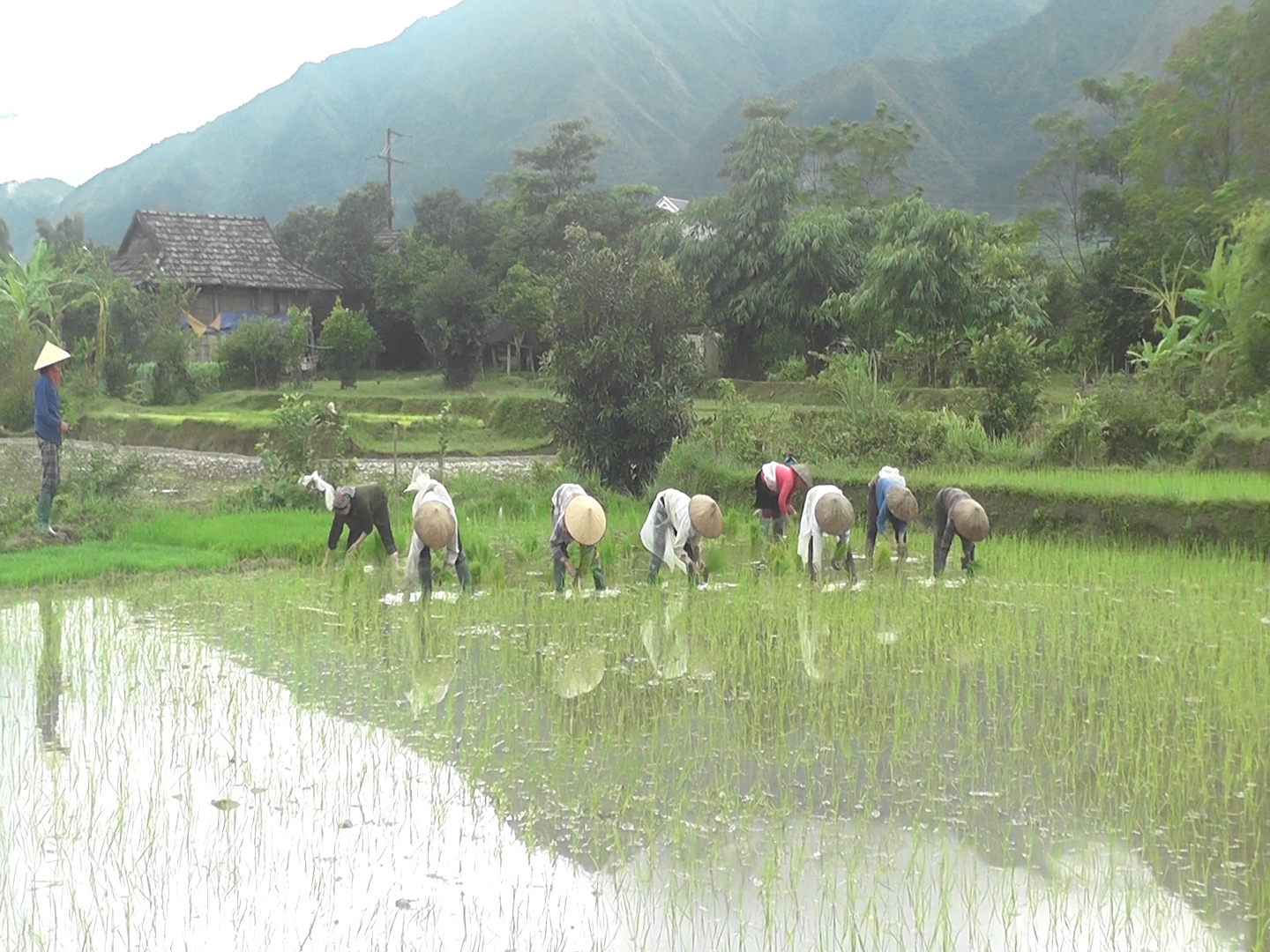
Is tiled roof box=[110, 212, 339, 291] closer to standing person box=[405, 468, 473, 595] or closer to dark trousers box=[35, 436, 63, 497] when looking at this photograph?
dark trousers box=[35, 436, 63, 497]

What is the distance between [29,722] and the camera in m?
5.29

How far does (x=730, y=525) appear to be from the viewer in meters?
10.9

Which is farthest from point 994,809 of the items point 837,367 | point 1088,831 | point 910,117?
point 910,117

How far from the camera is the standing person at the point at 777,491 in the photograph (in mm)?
9273

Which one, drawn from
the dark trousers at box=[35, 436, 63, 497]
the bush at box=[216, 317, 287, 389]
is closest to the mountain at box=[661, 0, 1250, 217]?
the bush at box=[216, 317, 287, 389]

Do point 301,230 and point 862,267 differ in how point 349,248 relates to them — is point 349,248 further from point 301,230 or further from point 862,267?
point 862,267

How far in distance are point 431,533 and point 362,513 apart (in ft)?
5.40

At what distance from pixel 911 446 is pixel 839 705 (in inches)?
304

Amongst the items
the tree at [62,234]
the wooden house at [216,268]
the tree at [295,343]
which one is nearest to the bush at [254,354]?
the tree at [295,343]

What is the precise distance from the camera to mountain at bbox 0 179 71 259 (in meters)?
77.8

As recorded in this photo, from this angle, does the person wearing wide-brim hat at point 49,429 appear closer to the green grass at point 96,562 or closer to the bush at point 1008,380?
the green grass at point 96,562

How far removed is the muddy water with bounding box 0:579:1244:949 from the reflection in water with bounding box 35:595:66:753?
0.06 ft

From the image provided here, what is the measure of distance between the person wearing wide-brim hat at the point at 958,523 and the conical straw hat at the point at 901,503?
227 millimetres

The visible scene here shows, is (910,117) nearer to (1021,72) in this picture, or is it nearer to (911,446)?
(1021,72)
